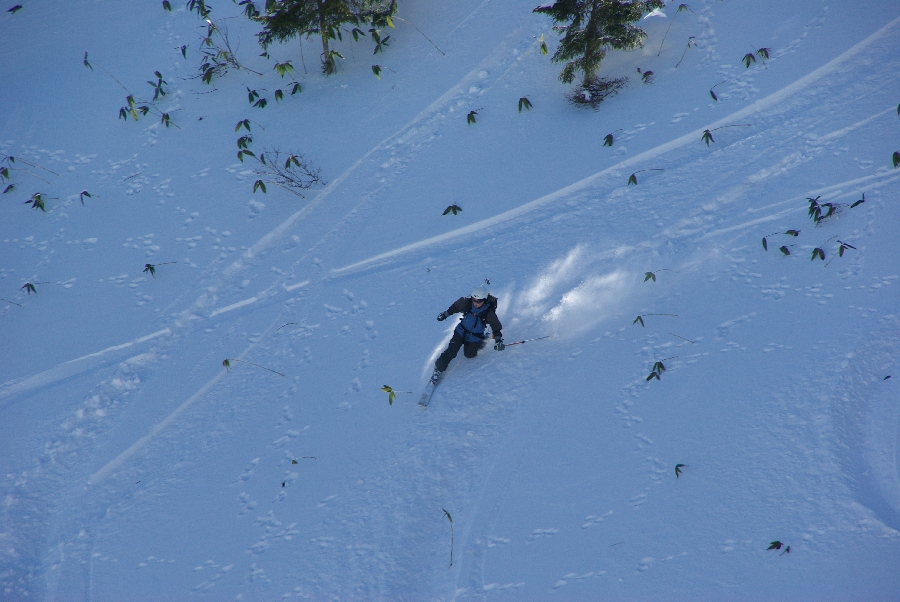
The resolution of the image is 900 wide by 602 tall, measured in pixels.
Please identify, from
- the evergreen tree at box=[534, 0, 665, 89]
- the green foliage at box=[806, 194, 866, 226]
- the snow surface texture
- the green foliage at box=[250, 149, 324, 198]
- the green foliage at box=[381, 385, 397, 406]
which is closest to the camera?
the snow surface texture

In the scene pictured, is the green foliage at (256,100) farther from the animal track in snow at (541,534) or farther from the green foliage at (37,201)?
the animal track in snow at (541,534)

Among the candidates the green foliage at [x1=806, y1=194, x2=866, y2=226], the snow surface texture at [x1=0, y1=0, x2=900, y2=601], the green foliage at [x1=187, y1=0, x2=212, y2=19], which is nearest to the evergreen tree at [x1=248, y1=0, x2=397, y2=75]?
the snow surface texture at [x1=0, y1=0, x2=900, y2=601]

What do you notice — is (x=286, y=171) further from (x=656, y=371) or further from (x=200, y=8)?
(x=656, y=371)

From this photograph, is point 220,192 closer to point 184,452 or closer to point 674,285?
point 184,452

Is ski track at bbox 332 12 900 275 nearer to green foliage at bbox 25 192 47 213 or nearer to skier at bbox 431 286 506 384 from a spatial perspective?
skier at bbox 431 286 506 384

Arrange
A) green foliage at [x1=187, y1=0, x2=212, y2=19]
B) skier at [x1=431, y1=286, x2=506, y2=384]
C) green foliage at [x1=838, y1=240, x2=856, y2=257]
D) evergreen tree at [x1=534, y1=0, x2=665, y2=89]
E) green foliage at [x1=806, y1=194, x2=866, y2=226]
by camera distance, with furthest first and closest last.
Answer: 1. green foliage at [x1=187, y1=0, x2=212, y2=19]
2. evergreen tree at [x1=534, y1=0, x2=665, y2=89]
3. green foliage at [x1=806, y1=194, x2=866, y2=226]
4. green foliage at [x1=838, y1=240, x2=856, y2=257]
5. skier at [x1=431, y1=286, x2=506, y2=384]

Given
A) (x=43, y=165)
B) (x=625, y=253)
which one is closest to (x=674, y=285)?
(x=625, y=253)

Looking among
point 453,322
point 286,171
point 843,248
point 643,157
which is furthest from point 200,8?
point 843,248
